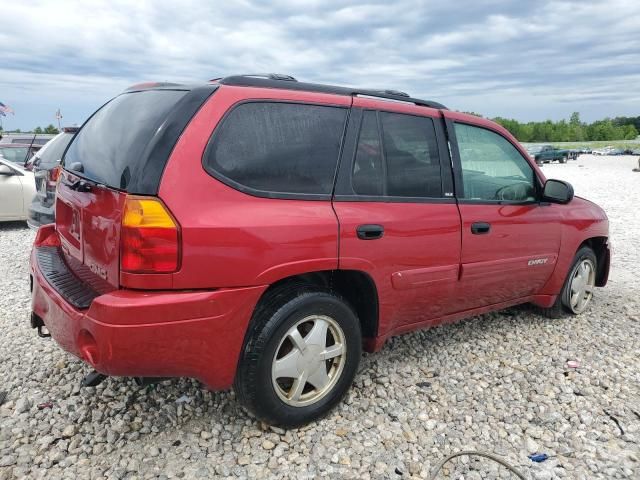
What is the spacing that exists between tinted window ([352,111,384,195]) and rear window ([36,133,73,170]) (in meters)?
5.02

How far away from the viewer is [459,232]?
129 inches

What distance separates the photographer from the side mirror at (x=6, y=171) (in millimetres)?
8473

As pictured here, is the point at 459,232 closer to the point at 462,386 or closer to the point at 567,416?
the point at 462,386

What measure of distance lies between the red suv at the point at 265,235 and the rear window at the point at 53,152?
3.83 meters

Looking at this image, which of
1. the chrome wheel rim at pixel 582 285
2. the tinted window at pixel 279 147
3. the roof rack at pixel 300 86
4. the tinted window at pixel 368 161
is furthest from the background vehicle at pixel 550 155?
the tinted window at pixel 279 147

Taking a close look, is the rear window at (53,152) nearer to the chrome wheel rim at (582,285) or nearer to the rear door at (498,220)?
the rear door at (498,220)

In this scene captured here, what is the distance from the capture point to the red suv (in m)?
2.24

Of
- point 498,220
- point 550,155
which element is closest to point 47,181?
point 498,220

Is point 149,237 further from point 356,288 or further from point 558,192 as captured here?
point 558,192

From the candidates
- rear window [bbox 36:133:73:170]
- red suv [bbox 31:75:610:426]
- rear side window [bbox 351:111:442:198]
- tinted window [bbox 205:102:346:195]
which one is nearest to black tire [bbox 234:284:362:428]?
red suv [bbox 31:75:610:426]

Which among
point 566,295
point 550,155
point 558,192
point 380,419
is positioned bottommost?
point 380,419

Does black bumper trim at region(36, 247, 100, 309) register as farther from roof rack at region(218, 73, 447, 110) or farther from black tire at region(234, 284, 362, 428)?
roof rack at region(218, 73, 447, 110)

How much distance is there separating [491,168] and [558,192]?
623 millimetres

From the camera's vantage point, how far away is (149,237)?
2.18 meters
